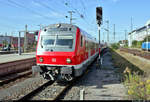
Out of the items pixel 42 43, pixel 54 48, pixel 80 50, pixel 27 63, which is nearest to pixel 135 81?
pixel 80 50

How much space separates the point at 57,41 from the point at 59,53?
68 cm

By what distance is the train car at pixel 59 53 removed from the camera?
736 centimetres

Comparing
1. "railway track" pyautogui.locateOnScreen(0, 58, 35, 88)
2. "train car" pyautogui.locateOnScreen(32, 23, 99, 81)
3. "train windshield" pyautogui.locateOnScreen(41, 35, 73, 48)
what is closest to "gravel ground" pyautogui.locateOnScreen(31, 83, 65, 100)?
"train car" pyautogui.locateOnScreen(32, 23, 99, 81)

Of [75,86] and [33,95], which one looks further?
[75,86]

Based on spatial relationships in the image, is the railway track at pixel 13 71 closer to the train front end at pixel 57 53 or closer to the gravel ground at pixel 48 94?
the train front end at pixel 57 53

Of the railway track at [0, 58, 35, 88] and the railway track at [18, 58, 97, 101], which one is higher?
the railway track at [0, 58, 35, 88]

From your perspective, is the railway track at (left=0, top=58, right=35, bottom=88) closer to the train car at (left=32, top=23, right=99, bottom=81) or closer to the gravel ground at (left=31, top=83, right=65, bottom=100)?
the train car at (left=32, top=23, right=99, bottom=81)

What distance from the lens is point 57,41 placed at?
786cm

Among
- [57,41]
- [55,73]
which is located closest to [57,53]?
[57,41]

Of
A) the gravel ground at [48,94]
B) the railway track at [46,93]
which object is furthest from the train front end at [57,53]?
the gravel ground at [48,94]

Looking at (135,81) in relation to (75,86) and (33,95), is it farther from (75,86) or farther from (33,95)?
(33,95)

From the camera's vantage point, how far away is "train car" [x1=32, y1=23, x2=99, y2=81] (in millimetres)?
7363

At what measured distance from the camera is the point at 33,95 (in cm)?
625

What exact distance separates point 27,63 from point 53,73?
642 centimetres
